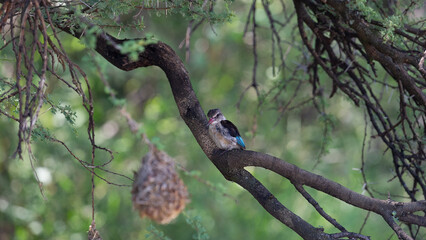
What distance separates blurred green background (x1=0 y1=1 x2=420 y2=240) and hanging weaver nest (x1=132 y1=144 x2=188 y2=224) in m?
4.39

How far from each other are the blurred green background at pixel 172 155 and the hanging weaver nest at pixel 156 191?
439 cm

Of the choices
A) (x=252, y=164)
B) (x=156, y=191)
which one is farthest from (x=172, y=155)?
(x=156, y=191)

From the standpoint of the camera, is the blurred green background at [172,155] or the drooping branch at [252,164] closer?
the drooping branch at [252,164]

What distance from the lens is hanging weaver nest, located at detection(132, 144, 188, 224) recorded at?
2.25 meters

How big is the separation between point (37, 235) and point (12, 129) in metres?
1.53

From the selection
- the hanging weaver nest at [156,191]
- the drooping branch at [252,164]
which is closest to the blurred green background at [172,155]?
the drooping branch at [252,164]

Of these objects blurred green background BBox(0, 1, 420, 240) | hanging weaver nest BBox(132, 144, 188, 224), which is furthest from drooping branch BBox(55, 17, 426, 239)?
blurred green background BBox(0, 1, 420, 240)

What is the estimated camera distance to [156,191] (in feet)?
7.44

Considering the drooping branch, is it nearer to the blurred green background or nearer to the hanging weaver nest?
the hanging weaver nest

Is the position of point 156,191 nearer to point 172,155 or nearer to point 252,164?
point 252,164

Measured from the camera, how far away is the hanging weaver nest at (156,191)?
2.25 metres

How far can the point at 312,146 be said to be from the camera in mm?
9211

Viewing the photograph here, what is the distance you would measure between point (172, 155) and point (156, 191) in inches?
218

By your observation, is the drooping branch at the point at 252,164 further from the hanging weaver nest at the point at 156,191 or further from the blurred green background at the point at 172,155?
the blurred green background at the point at 172,155
